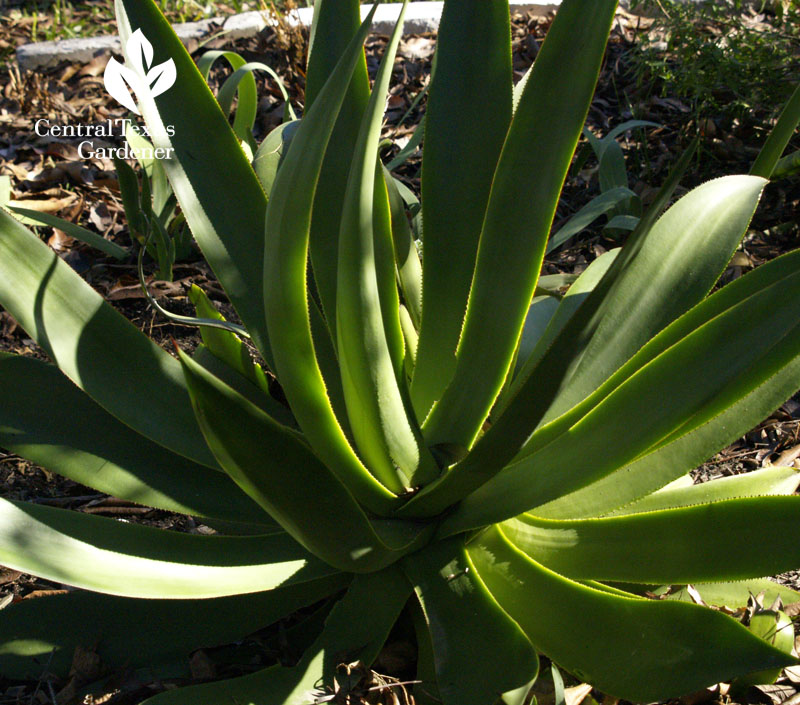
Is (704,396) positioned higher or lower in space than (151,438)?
higher

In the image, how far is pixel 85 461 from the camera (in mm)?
1229

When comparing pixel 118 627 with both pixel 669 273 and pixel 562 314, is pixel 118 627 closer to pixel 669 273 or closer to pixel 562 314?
pixel 562 314

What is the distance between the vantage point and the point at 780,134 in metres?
1.17

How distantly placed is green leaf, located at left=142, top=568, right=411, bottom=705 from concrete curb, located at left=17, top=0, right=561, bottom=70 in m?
2.70

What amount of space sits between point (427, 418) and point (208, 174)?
1.76ft

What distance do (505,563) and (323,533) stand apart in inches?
→ 13.3

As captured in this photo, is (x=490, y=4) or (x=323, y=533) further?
(x=490, y=4)

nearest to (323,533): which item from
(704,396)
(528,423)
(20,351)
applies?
(528,423)

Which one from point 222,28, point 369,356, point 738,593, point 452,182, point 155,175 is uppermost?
point 222,28

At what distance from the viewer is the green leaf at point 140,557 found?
905mm

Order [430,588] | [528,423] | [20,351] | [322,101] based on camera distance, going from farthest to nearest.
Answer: [20,351], [430,588], [528,423], [322,101]

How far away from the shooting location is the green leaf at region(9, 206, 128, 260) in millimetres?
1901

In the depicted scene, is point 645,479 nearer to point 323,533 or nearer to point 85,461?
point 323,533

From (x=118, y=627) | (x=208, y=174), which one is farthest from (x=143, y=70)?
(x=118, y=627)
